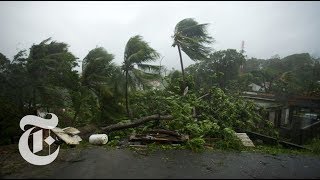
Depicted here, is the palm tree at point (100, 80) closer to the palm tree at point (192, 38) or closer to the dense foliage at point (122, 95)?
the dense foliage at point (122, 95)

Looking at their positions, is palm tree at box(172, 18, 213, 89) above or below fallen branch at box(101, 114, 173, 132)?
above

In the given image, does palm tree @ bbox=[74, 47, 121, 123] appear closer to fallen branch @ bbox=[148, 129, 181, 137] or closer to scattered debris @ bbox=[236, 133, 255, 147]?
fallen branch @ bbox=[148, 129, 181, 137]

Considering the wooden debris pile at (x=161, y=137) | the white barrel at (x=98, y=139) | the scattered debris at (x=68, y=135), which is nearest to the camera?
the scattered debris at (x=68, y=135)

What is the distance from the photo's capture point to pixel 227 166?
840cm

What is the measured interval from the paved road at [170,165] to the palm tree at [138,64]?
→ 6.40 metres

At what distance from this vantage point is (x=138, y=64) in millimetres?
15531

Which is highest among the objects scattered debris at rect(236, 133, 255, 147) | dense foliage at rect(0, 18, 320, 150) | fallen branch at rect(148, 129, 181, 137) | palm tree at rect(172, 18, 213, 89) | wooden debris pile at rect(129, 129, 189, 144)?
palm tree at rect(172, 18, 213, 89)

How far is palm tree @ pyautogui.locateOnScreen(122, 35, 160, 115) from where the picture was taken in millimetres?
15297

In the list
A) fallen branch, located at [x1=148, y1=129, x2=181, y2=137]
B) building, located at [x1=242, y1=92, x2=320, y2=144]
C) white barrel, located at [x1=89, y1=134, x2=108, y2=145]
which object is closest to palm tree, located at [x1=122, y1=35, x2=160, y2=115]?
fallen branch, located at [x1=148, y1=129, x2=181, y2=137]

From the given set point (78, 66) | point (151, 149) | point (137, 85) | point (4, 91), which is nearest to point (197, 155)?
point (151, 149)

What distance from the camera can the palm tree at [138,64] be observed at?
15.3 m

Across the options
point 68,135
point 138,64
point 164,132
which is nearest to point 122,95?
point 138,64

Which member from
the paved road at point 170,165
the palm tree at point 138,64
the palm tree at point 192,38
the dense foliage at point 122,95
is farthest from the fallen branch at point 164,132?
the palm tree at point 192,38

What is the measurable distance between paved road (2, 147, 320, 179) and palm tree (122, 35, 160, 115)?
6.40m
